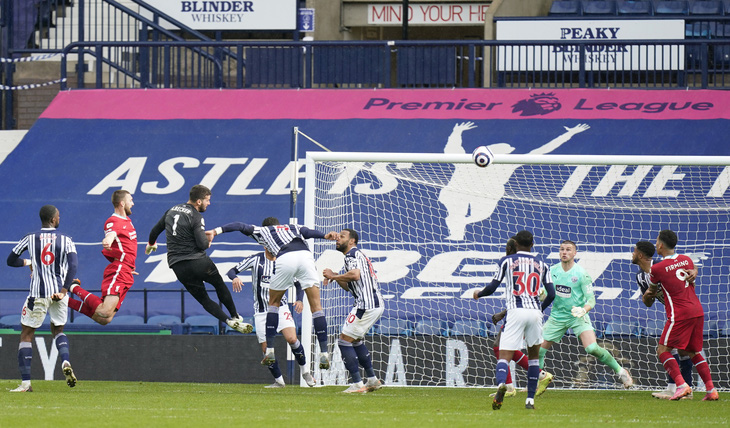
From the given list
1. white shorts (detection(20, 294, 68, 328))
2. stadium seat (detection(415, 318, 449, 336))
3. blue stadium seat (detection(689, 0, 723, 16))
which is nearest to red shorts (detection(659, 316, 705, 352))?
stadium seat (detection(415, 318, 449, 336))

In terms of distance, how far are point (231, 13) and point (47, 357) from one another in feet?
32.9

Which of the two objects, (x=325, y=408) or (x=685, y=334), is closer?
(x=325, y=408)

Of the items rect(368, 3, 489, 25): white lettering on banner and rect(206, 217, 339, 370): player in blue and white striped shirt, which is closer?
rect(206, 217, 339, 370): player in blue and white striped shirt

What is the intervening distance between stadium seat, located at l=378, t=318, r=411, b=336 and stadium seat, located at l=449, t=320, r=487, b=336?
60 cm

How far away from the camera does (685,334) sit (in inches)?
402

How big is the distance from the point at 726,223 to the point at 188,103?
9243mm

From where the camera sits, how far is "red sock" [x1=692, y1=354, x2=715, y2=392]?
1017cm

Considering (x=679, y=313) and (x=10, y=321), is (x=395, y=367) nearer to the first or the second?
(x=679, y=313)

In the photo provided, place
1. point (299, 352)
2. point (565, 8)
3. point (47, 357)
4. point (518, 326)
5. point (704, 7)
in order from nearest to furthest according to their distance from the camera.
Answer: point (518, 326)
point (299, 352)
point (47, 357)
point (704, 7)
point (565, 8)

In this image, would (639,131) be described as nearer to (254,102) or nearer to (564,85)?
(564,85)

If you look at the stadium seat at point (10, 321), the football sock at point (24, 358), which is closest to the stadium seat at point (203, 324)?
the stadium seat at point (10, 321)

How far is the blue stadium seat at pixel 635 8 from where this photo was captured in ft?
69.4

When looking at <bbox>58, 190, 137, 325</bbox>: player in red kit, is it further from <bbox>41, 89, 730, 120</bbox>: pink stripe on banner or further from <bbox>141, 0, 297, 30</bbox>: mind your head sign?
<bbox>141, 0, 297, 30</bbox>: mind your head sign

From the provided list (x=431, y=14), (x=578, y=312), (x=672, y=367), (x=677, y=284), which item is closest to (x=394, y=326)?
(x=578, y=312)
